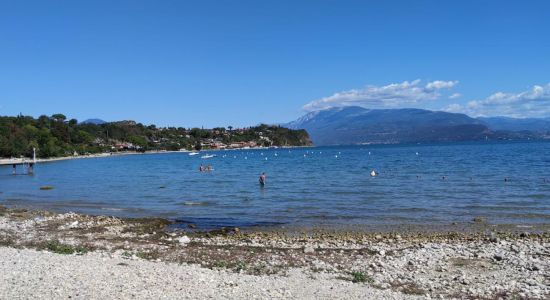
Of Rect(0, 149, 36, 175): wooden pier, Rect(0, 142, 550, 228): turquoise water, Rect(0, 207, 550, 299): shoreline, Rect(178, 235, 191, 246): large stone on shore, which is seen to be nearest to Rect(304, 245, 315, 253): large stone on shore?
Rect(0, 207, 550, 299): shoreline

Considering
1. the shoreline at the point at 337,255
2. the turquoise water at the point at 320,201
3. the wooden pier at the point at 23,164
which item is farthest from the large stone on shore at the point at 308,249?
the wooden pier at the point at 23,164

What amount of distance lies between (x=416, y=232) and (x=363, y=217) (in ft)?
16.5

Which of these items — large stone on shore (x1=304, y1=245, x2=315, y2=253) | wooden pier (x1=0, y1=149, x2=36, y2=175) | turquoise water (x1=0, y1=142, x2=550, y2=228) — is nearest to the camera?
large stone on shore (x1=304, y1=245, x2=315, y2=253)

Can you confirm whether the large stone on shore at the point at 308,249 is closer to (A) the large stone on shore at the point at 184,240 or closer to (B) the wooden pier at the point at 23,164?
(A) the large stone on shore at the point at 184,240

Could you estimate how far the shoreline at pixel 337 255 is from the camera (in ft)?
40.5

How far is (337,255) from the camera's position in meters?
16.4

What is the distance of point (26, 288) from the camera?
35.7 ft

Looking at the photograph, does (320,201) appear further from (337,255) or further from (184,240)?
(337,255)

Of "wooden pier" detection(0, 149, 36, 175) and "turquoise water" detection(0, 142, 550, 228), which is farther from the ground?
"wooden pier" detection(0, 149, 36, 175)

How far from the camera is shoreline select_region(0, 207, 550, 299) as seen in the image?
1234 centimetres

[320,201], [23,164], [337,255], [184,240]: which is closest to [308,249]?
[337,255]

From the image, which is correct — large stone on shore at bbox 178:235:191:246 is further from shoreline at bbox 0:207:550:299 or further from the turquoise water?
the turquoise water

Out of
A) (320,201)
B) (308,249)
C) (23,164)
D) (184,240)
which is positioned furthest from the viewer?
(23,164)

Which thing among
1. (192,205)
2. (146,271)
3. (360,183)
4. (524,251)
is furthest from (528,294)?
(360,183)
